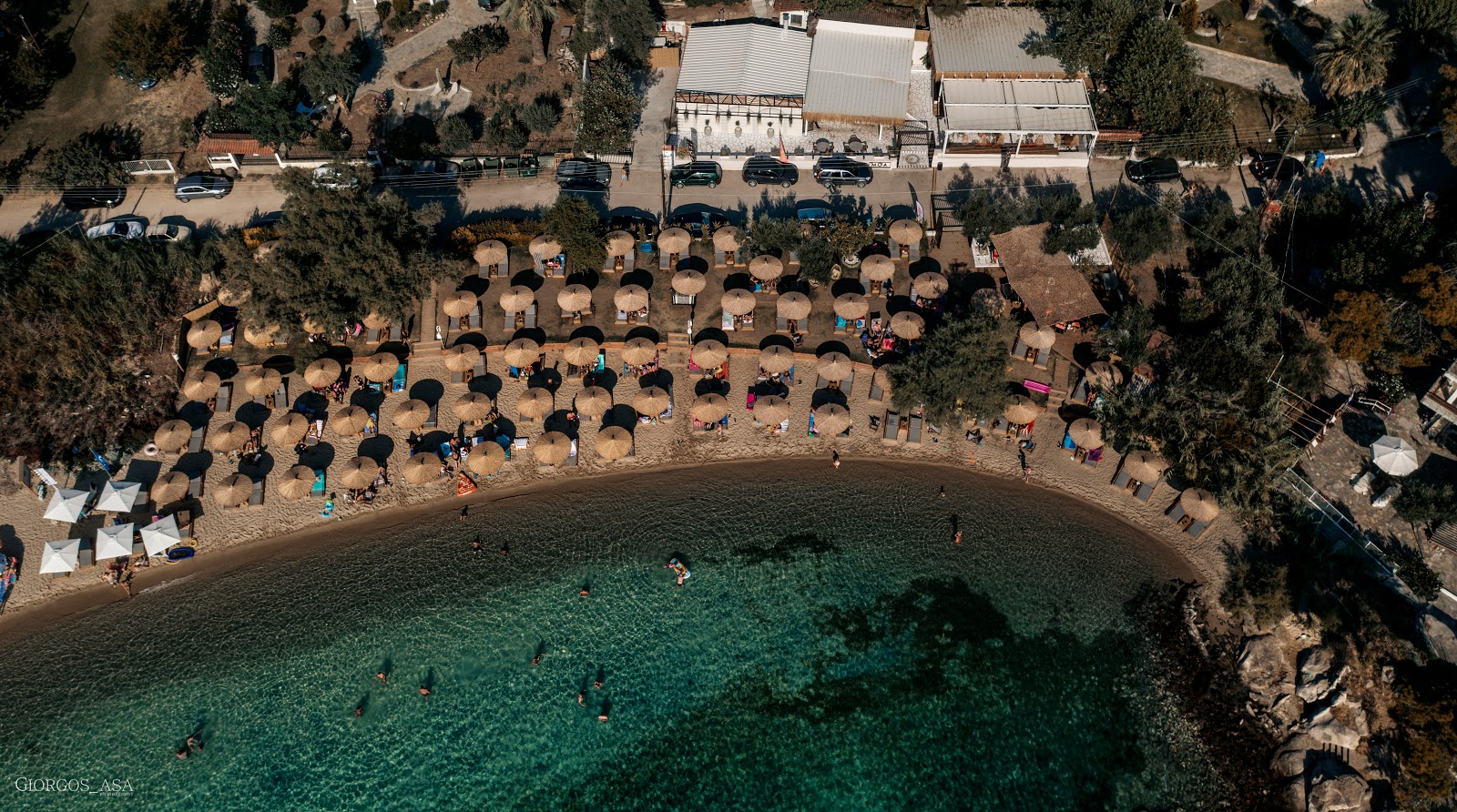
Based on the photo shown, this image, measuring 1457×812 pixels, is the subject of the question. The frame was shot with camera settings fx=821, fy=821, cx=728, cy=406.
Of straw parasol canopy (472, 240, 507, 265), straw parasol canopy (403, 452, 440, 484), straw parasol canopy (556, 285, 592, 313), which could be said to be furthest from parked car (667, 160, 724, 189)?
straw parasol canopy (403, 452, 440, 484)

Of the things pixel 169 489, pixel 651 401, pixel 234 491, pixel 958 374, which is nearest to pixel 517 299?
pixel 651 401

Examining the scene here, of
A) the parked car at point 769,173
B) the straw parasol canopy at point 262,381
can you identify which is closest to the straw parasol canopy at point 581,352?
the parked car at point 769,173

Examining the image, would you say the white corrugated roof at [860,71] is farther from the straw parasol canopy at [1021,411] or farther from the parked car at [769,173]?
the straw parasol canopy at [1021,411]

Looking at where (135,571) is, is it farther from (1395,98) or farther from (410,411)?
(1395,98)

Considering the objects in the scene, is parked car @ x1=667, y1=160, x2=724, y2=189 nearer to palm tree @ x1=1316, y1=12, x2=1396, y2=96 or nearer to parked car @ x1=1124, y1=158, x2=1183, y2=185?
parked car @ x1=1124, y1=158, x2=1183, y2=185

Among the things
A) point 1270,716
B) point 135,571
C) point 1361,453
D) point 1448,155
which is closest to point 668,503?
point 135,571

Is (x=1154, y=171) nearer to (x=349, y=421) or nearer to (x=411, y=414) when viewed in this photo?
(x=411, y=414)
